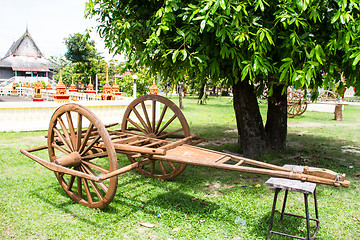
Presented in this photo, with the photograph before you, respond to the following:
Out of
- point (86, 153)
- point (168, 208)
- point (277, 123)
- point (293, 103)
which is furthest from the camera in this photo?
point (293, 103)

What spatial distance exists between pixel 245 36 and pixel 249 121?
2.73m

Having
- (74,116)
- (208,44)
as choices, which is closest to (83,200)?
(208,44)

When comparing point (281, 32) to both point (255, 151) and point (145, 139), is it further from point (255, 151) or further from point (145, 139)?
point (255, 151)

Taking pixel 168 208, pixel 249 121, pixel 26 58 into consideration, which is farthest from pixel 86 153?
pixel 26 58

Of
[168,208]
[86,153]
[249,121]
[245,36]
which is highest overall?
[245,36]

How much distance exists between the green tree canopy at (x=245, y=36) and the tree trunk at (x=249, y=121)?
970 mm

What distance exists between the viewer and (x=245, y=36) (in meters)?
4.18

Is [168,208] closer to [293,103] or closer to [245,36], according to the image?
[245,36]

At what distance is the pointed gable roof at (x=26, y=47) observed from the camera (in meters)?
43.5

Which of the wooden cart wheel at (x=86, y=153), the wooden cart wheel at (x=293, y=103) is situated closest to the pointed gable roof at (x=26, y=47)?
the wooden cart wheel at (x=293, y=103)

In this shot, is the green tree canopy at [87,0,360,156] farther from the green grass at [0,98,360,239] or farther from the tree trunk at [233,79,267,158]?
the green grass at [0,98,360,239]

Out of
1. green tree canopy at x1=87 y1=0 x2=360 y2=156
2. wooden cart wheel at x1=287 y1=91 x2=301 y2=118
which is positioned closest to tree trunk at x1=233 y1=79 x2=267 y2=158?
green tree canopy at x1=87 y1=0 x2=360 y2=156

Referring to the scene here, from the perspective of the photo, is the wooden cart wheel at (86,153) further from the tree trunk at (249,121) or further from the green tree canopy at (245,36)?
the tree trunk at (249,121)

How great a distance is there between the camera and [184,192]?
4.69 metres
